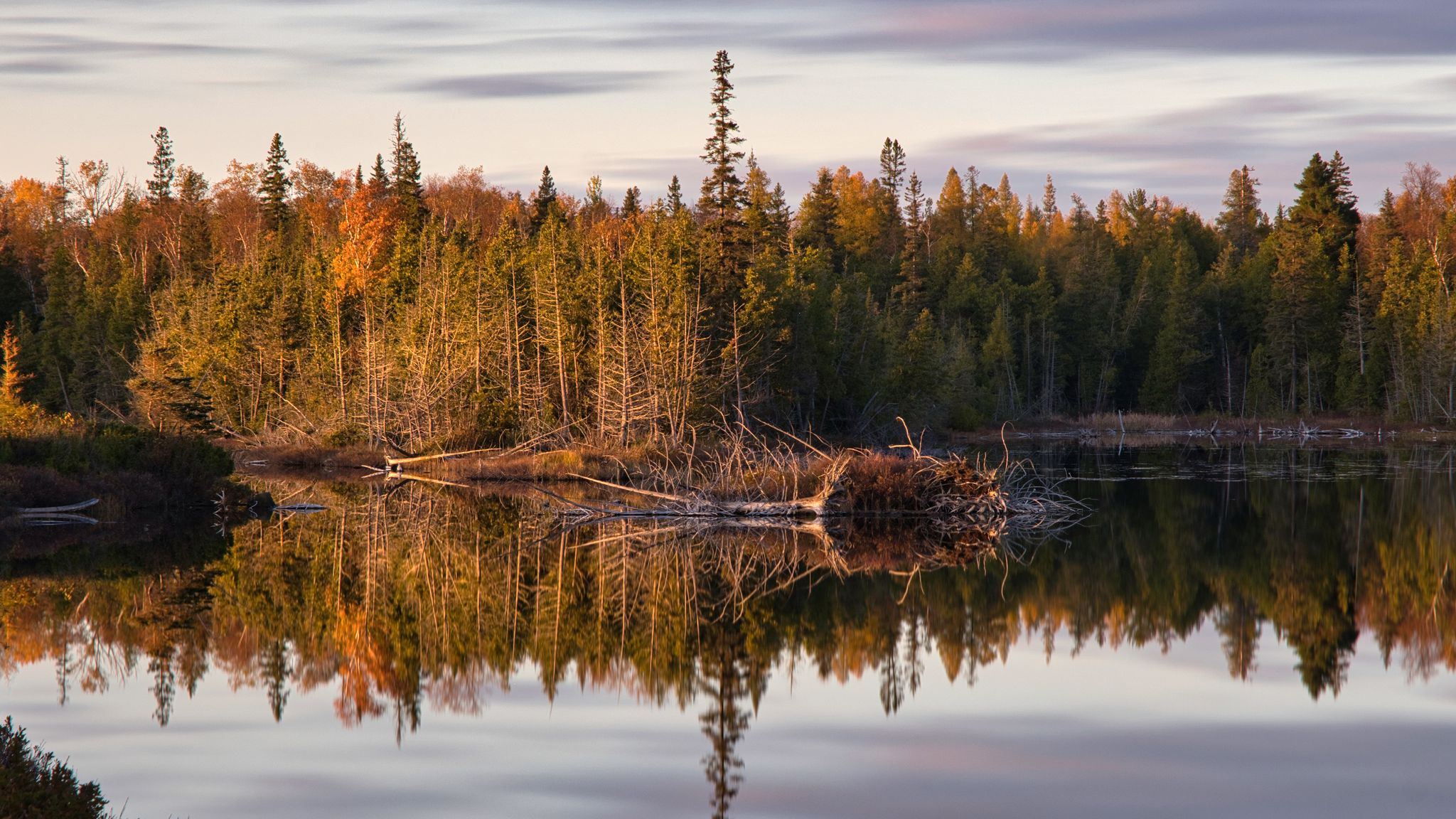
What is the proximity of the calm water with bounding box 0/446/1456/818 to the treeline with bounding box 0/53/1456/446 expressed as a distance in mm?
18621

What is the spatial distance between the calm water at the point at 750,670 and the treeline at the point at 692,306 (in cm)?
1862

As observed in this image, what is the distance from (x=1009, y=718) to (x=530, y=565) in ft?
35.7

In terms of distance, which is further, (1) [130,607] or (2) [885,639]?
(1) [130,607]

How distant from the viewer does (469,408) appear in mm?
50844

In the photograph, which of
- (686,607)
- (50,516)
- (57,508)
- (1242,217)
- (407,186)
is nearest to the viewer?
(686,607)

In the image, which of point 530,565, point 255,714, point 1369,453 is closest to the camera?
point 255,714

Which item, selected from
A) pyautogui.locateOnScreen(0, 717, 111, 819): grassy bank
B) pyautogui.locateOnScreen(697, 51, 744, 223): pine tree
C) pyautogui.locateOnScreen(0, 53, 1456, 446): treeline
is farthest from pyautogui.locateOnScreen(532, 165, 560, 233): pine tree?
pyautogui.locateOnScreen(0, 717, 111, 819): grassy bank

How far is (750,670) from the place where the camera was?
15.0 m

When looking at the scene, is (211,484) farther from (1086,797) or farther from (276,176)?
(276,176)

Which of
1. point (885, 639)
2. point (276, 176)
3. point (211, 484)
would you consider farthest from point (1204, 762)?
point (276, 176)

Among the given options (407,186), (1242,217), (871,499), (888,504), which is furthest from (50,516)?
(1242,217)

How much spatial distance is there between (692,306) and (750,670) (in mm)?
32992

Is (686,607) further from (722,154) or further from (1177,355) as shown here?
(1177,355)

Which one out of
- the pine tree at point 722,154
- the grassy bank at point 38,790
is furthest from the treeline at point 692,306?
the grassy bank at point 38,790
